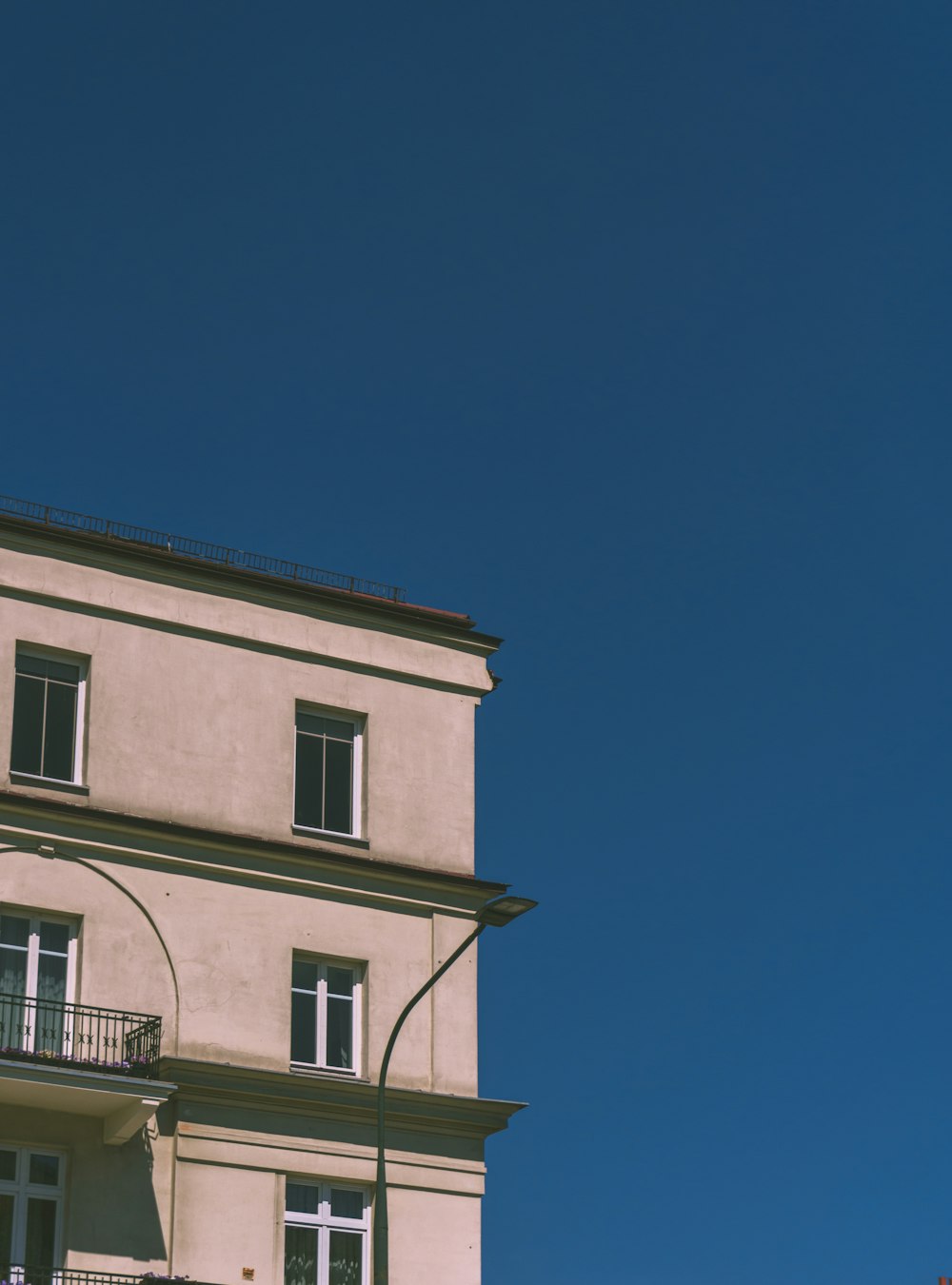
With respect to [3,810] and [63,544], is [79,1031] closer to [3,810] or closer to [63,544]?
[3,810]

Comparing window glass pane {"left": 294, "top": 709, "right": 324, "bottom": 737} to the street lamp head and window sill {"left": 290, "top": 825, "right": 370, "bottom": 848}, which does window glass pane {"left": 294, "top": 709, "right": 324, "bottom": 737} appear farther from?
the street lamp head

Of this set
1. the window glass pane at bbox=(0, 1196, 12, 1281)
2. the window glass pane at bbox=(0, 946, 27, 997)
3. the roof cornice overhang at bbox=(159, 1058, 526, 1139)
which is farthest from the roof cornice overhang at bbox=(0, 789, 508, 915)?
the window glass pane at bbox=(0, 1196, 12, 1281)

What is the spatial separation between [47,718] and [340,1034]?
745 cm

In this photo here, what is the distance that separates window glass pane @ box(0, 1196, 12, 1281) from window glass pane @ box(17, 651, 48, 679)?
876 cm

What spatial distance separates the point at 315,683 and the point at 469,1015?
6622 mm

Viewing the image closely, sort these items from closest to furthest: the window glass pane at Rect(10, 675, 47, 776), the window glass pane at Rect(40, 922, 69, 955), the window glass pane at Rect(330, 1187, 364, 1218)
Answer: the window glass pane at Rect(40, 922, 69, 955)
the window glass pane at Rect(10, 675, 47, 776)
the window glass pane at Rect(330, 1187, 364, 1218)

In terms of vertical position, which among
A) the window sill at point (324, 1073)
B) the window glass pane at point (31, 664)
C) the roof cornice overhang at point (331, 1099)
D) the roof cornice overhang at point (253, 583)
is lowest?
the roof cornice overhang at point (331, 1099)

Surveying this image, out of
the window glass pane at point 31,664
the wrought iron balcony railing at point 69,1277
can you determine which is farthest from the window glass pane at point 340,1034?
the window glass pane at point 31,664

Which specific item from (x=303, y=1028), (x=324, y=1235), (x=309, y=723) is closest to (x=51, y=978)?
(x=303, y=1028)

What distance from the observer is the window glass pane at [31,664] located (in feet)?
123

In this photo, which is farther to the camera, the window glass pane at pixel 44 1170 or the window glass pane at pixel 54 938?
the window glass pane at pixel 54 938

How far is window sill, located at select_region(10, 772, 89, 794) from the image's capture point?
3684cm

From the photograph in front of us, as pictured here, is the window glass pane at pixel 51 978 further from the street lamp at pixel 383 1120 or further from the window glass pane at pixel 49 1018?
the street lamp at pixel 383 1120

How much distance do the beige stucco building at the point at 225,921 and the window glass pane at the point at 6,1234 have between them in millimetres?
89
